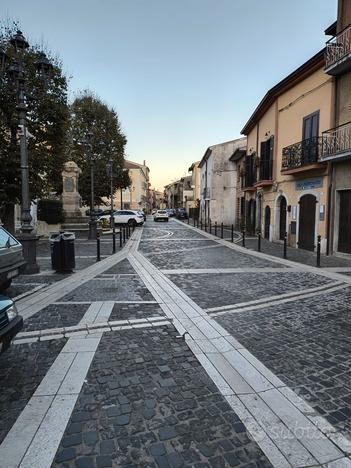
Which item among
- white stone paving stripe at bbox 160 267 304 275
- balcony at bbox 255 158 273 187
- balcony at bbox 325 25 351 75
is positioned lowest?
white stone paving stripe at bbox 160 267 304 275

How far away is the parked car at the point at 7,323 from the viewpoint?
11.2 ft

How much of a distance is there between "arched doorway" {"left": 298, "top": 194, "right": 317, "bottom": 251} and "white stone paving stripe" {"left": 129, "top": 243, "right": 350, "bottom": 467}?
1059 cm

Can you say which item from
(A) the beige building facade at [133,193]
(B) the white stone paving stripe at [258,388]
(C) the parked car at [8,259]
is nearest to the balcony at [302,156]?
(B) the white stone paving stripe at [258,388]

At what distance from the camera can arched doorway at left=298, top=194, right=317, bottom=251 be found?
15.0 metres

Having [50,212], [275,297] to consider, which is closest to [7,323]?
[275,297]

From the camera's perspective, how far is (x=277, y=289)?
7.81 metres

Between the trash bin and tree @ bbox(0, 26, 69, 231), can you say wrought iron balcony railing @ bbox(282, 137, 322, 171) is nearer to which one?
the trash bin

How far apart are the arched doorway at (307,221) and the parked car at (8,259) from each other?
1222cm

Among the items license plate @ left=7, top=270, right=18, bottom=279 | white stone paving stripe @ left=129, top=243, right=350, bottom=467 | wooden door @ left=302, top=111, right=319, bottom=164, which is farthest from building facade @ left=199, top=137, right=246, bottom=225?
white stone paving stripe @ left=129, top=243, right=350, bottom=467

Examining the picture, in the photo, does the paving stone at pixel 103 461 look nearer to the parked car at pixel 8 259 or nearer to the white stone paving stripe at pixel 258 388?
the white stone paving stripe at pixel 258 388

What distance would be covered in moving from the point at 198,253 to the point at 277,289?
6611mm

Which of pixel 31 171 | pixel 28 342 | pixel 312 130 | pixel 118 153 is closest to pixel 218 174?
→ pixel 118 153

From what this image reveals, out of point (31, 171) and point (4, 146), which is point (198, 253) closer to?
point (31, 171)

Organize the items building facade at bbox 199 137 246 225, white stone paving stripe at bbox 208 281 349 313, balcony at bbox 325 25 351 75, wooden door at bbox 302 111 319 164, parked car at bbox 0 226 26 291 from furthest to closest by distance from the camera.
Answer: building facade at bbox 199 137 246 225 → wooden door at bbox 302 111 319 164 → balcony at bbox 325 25 351 75 → parked car at bbox 0 226 26 291 → white stone paving stripe at bbox 208 281 349 313
